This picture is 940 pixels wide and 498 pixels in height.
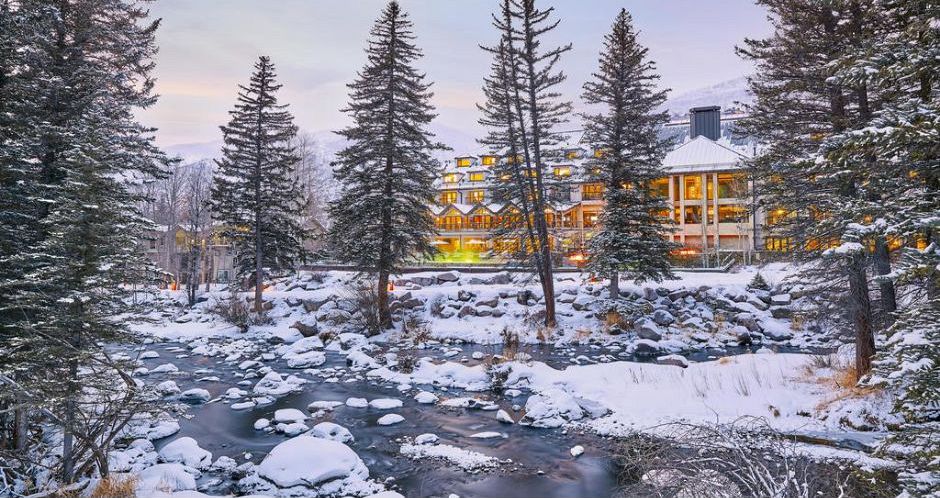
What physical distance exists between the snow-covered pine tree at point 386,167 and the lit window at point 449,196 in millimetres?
33369

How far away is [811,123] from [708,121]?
41049 mm

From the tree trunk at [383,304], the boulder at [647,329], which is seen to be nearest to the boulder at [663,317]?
the boulder at [647,329]

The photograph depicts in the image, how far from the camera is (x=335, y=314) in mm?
26531

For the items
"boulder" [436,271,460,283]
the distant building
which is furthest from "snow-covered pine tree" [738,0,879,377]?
the distant building

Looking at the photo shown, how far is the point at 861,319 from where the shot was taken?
1266cm

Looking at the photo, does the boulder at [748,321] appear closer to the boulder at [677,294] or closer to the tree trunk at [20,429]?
the boulder at [677,294]

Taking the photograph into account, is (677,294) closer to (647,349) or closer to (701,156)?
(647,349)

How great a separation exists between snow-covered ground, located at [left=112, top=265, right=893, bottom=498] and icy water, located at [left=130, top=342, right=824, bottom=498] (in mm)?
107

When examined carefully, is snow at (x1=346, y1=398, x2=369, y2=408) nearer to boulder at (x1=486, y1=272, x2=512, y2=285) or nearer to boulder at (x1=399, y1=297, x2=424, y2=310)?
boulder at (x1=399, y1=297, x2=424, y2=310)

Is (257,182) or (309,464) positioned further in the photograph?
(257,182)

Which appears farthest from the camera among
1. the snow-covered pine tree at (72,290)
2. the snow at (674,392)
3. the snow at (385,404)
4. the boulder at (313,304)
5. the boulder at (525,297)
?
the boulder at (313,304)

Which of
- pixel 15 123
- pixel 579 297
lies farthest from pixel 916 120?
pixel 579 297

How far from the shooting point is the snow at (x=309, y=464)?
9.14 m

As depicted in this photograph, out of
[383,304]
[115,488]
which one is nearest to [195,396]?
[115,488]
